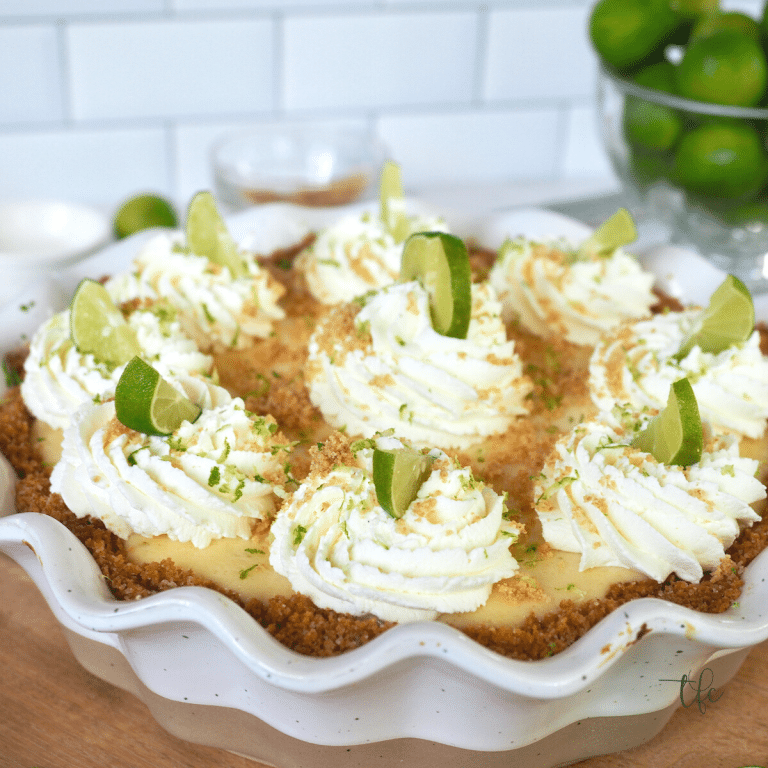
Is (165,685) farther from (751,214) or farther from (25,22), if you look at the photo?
(25,22)

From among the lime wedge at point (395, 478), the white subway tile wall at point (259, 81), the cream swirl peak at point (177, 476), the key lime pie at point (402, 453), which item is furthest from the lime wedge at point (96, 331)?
the white subway tile wall at point (259, 81)

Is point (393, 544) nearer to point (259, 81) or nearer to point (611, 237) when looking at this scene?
point (611, 237)

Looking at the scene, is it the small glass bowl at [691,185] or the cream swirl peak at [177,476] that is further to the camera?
the small glass bowl at [691,185]

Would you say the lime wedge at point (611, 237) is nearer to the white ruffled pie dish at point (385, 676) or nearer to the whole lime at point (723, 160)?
the whole lime at point (723, 160)

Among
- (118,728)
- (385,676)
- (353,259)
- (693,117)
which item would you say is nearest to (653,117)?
(693,117)

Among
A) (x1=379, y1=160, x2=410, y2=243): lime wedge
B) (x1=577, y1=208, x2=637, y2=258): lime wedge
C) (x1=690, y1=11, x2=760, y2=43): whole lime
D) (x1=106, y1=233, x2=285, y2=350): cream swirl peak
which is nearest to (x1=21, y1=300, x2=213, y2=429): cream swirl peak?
(x1=106, y1=233, x2=285, y2=350): cream swirl peak

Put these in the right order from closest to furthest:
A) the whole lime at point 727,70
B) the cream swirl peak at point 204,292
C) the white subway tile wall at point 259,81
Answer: the cream swirl peak at point 204,292, the whole lime at point 727,70, the white subway tile wall at point 259,81

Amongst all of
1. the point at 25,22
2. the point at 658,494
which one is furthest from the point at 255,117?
the point at 658,494

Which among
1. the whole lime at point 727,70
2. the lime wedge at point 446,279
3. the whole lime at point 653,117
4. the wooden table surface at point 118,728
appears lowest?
the wooden table surface at point 118,728

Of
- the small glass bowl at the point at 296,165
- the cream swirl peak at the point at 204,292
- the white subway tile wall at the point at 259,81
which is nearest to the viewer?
the cream swirl peak at the point at 204,292
